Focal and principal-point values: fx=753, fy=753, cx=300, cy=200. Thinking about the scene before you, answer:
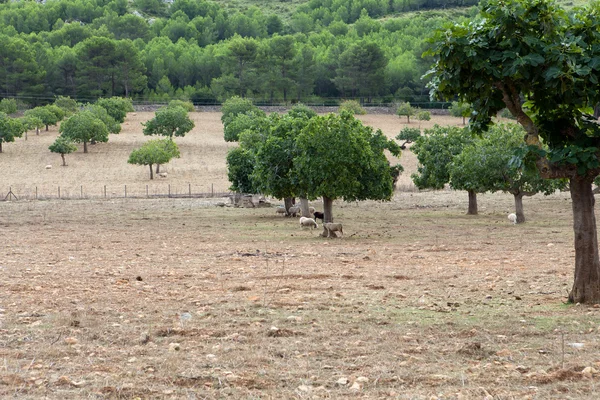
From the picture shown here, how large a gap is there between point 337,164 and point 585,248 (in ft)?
64.9

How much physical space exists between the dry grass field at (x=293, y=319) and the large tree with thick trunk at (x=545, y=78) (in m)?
2.01

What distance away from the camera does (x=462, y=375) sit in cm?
852

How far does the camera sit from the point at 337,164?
32438 mm

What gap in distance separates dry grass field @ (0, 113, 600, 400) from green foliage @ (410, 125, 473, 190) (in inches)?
691

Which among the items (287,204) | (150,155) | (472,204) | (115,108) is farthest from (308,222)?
(115,108)

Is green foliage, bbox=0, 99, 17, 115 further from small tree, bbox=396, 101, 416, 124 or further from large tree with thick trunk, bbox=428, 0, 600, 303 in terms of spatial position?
large tree with thick trunk, bbox=428, 0, 600, 303

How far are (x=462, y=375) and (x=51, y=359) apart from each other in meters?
5.01

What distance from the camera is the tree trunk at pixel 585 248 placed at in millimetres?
12930

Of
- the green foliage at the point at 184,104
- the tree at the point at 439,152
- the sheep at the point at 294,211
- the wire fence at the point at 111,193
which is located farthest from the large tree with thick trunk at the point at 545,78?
the green foliage at the point at 184,104

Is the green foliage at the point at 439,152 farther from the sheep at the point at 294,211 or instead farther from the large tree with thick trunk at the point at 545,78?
the large tree with thick trunk at the point at 545,78

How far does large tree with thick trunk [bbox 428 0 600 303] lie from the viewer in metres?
11.9

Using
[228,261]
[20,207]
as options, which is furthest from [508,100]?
[20,207]

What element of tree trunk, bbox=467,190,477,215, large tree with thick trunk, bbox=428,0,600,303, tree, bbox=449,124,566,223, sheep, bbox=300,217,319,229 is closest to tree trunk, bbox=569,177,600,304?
large tree with thick trunk, bbox=428,0,600,303

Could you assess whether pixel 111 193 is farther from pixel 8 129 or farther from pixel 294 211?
pixel 8 129
